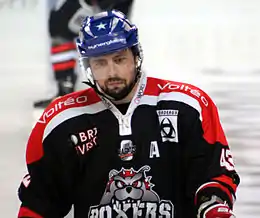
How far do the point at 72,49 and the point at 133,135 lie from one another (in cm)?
96

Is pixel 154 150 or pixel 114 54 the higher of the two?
pixel 114 54

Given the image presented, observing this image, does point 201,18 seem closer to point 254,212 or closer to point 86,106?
point 254,212

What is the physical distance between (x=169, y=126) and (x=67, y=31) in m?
0.98

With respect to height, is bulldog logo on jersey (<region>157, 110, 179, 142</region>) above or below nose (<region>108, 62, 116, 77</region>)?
below

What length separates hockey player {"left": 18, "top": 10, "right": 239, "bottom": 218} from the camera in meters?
1.51

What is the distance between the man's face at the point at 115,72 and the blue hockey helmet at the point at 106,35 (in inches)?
0.8

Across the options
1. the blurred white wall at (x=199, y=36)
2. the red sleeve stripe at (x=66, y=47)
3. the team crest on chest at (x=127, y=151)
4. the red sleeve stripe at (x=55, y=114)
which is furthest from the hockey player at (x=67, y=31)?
the team crest on chest at (x=127, y=151)

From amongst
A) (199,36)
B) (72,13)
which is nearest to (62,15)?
(72,13)

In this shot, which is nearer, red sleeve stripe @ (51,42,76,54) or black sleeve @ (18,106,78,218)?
black sleeve @ (18,106,78,218)

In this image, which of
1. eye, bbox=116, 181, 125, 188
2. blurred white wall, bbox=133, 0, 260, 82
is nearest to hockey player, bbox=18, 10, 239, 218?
eye, bbox=116, 181, 125, 188

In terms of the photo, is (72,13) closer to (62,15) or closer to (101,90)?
(62,15)

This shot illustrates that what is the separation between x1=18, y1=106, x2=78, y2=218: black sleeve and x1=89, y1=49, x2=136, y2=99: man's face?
0.14 m

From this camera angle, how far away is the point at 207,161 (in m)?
1.51

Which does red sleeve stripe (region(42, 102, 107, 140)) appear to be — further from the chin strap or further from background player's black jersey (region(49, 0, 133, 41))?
background player's black jersey (region(49, 0, 133, 41))
